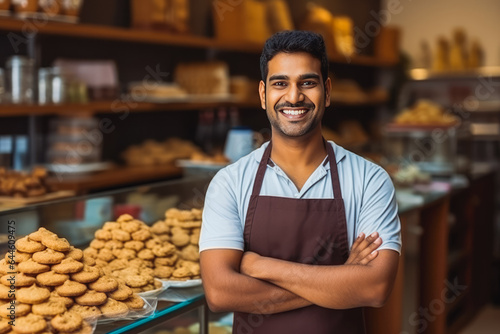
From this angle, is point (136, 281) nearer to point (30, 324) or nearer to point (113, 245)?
point (113, 245)

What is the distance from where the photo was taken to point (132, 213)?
2.31 m

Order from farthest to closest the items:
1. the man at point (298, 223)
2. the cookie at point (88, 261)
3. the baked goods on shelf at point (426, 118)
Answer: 1. the baked goods on shelf at point (426, 118)
2. the cookie at point (88, 261)
3. the man at point (298, 223)

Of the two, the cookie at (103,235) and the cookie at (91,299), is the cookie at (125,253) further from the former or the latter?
the cookie at (91,299)

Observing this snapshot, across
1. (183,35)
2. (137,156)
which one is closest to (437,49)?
(183,35)

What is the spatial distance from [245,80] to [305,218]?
3.78m

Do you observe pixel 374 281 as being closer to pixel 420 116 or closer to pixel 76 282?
pixel 76 282

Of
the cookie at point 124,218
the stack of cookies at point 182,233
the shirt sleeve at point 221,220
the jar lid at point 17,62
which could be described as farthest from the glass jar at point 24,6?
the shirt sleeve at point 221,220

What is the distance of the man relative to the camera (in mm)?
1534

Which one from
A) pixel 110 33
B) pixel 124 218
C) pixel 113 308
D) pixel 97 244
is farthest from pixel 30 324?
pixel 110 33

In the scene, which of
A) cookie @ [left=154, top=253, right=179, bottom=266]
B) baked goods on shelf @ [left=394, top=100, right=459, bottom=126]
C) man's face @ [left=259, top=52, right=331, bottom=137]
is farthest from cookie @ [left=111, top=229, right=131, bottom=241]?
baked goods on shelf @ [left=394, top=100, right=459, bottom=126]

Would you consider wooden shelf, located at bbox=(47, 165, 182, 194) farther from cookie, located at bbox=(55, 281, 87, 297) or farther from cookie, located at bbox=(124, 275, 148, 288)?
cookie, located at bbox=(55, 281, 87, 297)

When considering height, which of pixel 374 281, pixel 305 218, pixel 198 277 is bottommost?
pixel 198 277

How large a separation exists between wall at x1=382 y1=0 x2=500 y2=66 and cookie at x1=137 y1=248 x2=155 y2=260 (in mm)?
5827

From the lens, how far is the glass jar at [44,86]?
12.2 ft
